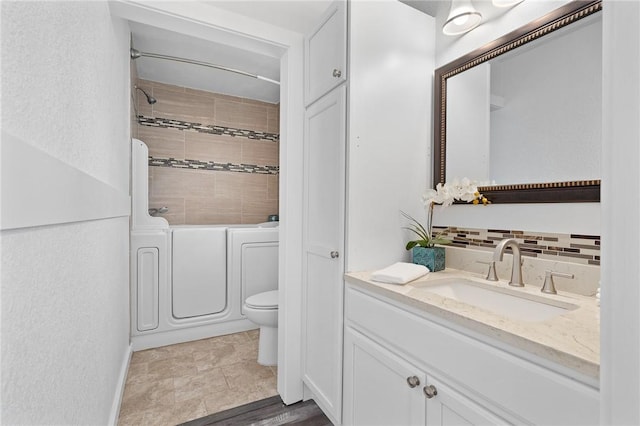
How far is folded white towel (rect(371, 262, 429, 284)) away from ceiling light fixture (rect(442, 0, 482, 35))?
117 cm

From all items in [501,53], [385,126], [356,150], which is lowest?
[356,150]

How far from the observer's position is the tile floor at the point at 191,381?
5.69 ft

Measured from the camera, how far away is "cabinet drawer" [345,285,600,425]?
68 centimetres

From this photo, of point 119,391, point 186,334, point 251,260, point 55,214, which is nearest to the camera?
point 55,214

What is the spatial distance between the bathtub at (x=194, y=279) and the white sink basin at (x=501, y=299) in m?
1.85

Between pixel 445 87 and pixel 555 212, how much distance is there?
2.67 feet

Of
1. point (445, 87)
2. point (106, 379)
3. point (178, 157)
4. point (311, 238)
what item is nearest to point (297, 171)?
point (311, 238)

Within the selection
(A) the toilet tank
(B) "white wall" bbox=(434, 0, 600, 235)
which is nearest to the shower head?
(A) the toilet tank

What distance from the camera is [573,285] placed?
A: 117 centimetres

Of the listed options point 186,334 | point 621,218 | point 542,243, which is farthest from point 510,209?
point 186,334

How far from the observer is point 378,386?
4.08 feet

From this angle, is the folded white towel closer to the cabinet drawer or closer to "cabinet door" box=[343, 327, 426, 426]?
the cabinet drawer

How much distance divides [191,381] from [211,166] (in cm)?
213

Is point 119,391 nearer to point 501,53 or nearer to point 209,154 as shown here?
point 209,154
